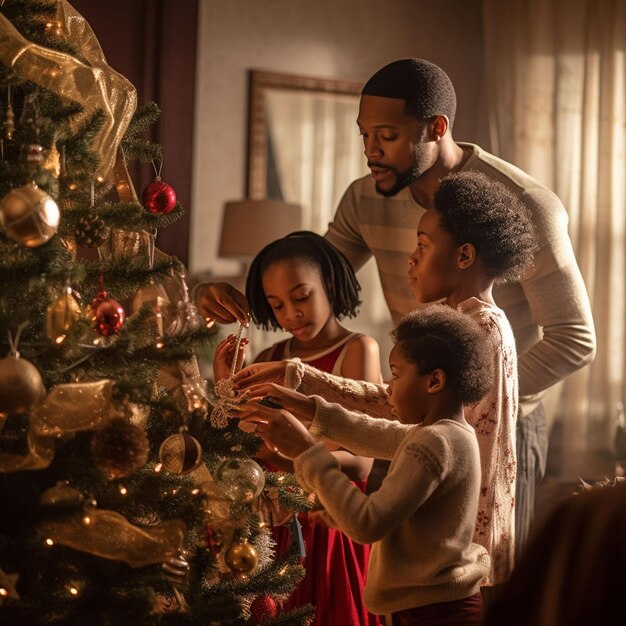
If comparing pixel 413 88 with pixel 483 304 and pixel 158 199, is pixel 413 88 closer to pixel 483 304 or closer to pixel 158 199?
pixel 483 304

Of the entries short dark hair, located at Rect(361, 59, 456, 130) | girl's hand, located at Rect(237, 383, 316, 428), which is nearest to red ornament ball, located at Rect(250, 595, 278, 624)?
girl's hand, located at Rect(237, 383, 316, 428)

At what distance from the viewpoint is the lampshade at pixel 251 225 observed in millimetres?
4438

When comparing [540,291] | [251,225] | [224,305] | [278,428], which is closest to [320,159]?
[251,225]

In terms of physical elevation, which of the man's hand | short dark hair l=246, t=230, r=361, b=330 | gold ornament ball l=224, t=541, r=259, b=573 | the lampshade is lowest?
gold ornament ball l=224, t=541, r=259, b=573

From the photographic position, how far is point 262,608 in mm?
1874

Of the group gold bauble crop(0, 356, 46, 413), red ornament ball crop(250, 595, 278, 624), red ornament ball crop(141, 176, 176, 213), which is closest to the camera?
gold bauble crop(0, 356, 46, 413)

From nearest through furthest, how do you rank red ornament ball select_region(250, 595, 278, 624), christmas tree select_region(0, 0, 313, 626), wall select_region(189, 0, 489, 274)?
christmas tree select_region(0, 0, 313, 626) < red ornament ball select_region(250, 595, 278, 624) < wall select_region(189, 0, 489, 274)

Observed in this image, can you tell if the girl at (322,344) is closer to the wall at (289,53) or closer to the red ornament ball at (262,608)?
the red ornament ball at (262,608)

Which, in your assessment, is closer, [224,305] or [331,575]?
[224,305]

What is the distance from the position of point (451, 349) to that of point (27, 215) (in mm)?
678

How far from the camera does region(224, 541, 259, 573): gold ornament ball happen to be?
1642 millimetres

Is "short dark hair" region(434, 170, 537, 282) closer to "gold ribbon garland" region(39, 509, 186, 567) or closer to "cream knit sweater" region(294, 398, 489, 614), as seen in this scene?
"cream knit sweater" region(294, 398, 489, 614)

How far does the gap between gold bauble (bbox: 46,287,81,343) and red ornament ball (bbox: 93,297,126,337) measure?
0.14 ft

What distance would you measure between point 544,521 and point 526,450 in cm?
173
